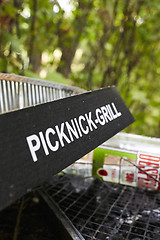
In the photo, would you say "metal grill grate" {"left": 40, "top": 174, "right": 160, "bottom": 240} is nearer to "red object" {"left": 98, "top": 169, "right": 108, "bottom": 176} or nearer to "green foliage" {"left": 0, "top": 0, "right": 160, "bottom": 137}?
"red object" {"left": 98, "top": 169, "right": 108, "bottom": 176}

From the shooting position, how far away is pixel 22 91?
2.33ft

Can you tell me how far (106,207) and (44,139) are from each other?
425 millimetres

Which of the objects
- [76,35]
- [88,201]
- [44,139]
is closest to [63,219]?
[88,201]

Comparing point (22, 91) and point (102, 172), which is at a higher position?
point (22, 91)

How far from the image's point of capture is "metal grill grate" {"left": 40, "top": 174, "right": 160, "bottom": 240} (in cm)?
58

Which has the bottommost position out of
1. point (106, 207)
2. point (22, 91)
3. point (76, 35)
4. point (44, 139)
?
point (106, 207)

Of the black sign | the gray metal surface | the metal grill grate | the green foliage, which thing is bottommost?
the metal grill grate

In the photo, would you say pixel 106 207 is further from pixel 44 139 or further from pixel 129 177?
pixel 44 139

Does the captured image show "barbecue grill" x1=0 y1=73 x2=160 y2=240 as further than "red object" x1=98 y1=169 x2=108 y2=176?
No

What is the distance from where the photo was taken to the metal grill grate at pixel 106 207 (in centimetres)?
58

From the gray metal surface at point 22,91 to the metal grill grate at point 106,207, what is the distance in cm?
27

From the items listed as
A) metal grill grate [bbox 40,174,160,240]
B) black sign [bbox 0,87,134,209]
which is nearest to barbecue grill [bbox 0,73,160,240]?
metal grill grate [bbox 40,174,160,240]

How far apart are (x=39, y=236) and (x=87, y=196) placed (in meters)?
0.17

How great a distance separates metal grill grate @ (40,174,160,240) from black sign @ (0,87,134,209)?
24 centimetres
